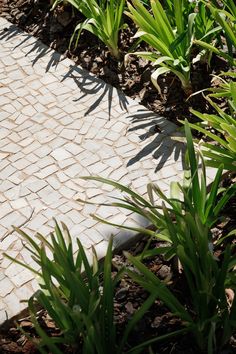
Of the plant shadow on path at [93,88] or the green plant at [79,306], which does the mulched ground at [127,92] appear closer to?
the plant shadow on path at [93,88]

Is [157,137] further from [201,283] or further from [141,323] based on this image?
[201,283]

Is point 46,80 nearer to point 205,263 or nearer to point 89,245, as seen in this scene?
point 89,245

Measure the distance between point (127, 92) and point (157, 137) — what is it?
585 millimetres

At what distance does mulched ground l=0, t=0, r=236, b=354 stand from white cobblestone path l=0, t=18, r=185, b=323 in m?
0.10

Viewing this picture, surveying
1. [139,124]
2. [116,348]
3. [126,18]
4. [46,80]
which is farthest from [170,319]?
[126,18]

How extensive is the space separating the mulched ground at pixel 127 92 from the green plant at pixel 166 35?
0.92ft

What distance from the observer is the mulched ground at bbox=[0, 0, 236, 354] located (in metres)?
2.68

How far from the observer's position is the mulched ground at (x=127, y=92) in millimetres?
2684

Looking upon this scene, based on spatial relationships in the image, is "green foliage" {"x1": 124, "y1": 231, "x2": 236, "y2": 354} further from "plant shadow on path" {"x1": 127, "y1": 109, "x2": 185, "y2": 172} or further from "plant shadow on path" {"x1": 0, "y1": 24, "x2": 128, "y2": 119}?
"plant shadow on path" {"x1": 0, "y1": 24, "x2": 128, "y2": 119}

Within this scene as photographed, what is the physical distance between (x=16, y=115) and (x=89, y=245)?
55.1 inches

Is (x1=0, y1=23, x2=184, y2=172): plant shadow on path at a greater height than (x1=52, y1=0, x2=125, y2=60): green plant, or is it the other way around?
(x1=52, y1=0, x2=125, y2=60): green plant

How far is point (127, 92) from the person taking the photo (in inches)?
166

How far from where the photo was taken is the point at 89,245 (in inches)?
126

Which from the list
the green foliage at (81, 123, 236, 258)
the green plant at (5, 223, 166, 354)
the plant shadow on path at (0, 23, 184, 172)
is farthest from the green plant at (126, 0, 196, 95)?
the green plant at (5, 223, 166, 354)
